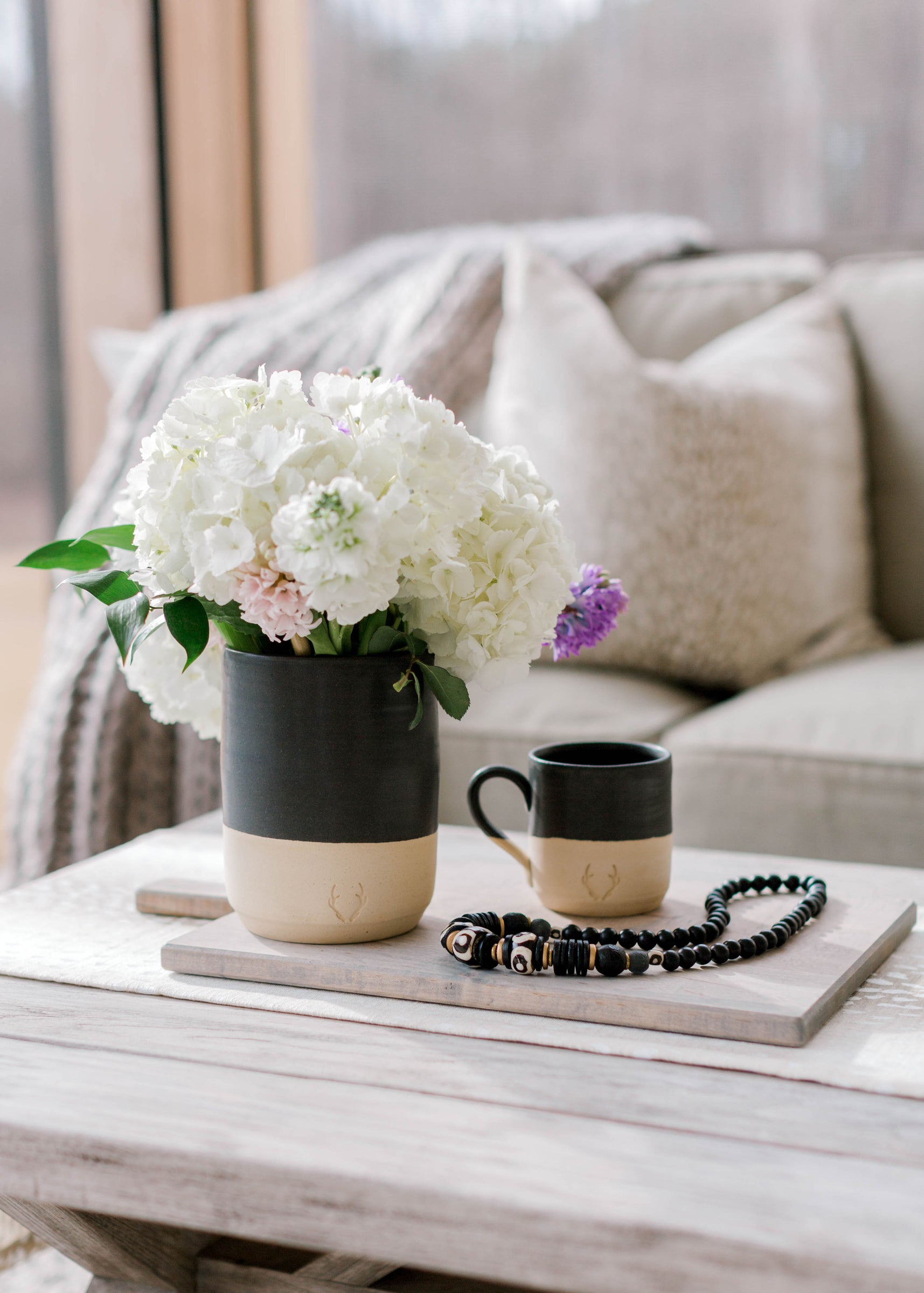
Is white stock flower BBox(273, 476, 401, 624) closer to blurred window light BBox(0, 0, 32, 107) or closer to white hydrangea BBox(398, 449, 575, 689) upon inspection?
white hydrangea BBox(398, 449, 575, 689)

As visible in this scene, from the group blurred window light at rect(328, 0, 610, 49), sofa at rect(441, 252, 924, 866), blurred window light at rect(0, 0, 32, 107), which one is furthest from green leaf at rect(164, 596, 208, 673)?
blurred window light at rect(328, 0, 610, 49)

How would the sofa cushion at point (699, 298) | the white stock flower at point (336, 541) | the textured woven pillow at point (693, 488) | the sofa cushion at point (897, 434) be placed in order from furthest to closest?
the sofa cushion at point (699, 298)
the sofa cushion at point (897, 434)
the textured woven pillow at point (693, 488)
the white stock flower at point (336, 541)

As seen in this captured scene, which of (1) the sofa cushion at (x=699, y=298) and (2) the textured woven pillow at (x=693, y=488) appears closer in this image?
(2) the textured woven pillow at (x=693, y=488)

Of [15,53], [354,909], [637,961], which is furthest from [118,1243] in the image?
[15,53]

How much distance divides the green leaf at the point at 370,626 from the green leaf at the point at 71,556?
6.4 inches

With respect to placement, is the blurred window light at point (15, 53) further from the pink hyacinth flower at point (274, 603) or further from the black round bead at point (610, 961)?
the black round bead at point (610, 961)

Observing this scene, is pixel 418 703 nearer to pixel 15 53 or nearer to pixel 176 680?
pixel 176 680

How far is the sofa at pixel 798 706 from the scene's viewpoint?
4.02ft

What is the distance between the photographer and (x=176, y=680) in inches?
31.0

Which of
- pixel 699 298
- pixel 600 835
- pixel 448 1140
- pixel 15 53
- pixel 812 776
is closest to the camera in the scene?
pixel 448 1140

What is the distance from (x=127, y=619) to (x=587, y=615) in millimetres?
276

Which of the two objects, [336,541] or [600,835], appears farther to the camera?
[600,835]

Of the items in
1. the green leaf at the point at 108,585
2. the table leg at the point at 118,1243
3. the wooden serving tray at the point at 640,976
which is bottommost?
the table leg at the point at 118,1243

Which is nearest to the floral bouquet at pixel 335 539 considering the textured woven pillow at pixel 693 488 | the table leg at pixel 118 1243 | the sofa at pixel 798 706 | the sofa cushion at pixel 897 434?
the table leg at pixel 118 1243
